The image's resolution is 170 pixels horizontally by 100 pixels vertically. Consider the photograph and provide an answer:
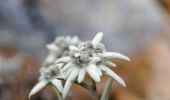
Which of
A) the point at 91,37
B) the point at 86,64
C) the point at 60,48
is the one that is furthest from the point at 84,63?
the point at 91,37

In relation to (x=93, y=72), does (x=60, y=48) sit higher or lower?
higher

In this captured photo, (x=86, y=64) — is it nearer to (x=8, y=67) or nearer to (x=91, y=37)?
(x=8, y=67)

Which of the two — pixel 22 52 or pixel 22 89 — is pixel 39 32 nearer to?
pixel 22 52

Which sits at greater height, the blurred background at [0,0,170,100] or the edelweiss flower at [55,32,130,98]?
the blurred background at [0,0,170,100]

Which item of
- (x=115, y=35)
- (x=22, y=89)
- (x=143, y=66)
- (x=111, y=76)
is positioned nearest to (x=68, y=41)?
(x=111, y=76)

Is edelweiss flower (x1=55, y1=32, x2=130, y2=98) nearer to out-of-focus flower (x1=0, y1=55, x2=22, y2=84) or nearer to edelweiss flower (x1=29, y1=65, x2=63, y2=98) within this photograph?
edelweiss flower (x1=29, y1=65, x2=63, y2=98)

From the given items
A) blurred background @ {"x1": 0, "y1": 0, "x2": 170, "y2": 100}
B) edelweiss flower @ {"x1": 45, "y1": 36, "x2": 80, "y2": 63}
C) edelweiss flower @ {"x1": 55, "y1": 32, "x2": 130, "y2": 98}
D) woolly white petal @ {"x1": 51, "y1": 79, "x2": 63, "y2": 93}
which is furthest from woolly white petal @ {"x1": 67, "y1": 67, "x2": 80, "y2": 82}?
blurred background @ {"x1": 0, "y1": 0, "x2": 170, "y2": 100}
